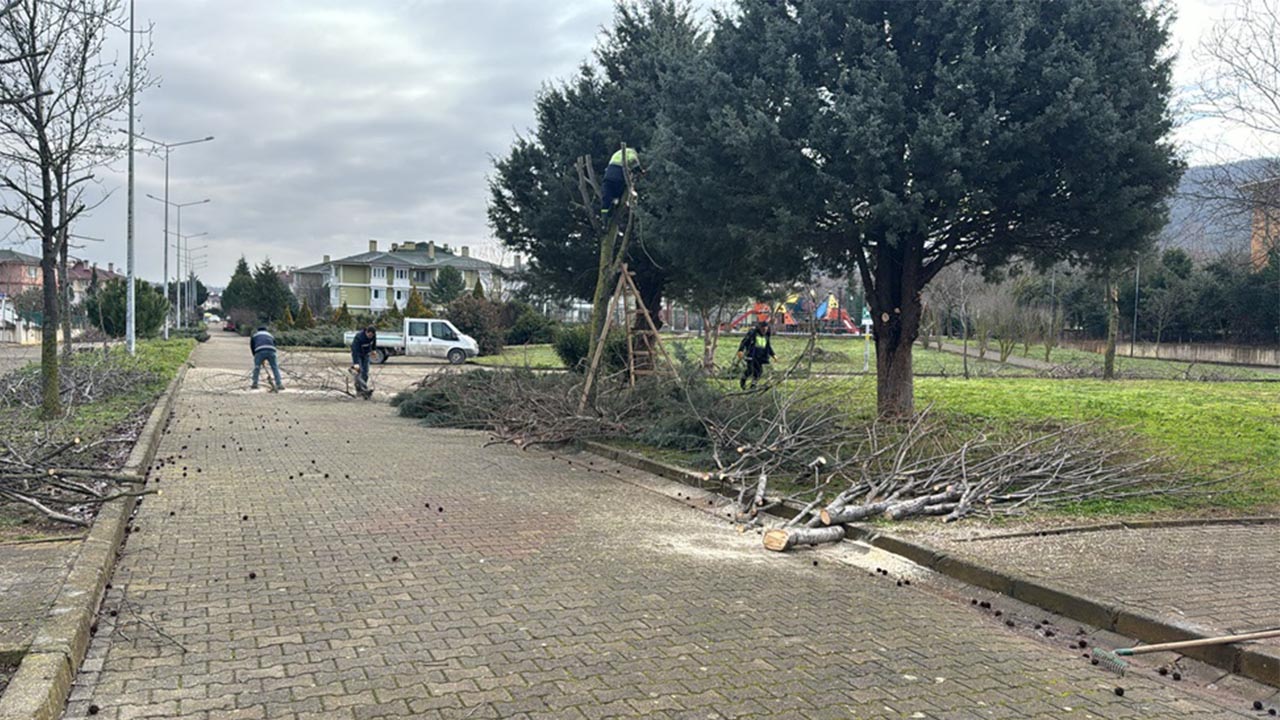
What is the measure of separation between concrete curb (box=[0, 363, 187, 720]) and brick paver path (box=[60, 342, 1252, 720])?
0.38 ft

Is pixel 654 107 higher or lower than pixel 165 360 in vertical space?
higher

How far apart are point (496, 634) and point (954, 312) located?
48.3m

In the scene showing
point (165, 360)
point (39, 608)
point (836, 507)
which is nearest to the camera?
point (39, 608)

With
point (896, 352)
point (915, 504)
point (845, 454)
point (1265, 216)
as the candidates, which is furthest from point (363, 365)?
point (1265, 216)

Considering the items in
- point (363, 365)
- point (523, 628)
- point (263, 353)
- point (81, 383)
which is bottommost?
point (523, 628)

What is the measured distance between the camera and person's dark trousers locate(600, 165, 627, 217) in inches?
545

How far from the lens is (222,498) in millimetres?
9102

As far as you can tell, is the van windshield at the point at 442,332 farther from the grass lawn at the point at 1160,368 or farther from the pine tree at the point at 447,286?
the pine tree at the point at 447,286

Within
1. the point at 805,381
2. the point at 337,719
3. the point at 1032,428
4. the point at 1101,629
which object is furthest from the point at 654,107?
the point at 337,719

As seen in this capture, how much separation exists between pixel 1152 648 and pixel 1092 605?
0.69m

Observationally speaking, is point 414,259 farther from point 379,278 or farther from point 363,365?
point 363,365

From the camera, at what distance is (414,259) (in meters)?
112

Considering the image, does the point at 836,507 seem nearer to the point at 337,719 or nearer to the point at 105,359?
the point at 337,719

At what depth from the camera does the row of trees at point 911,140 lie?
11.1 meters
